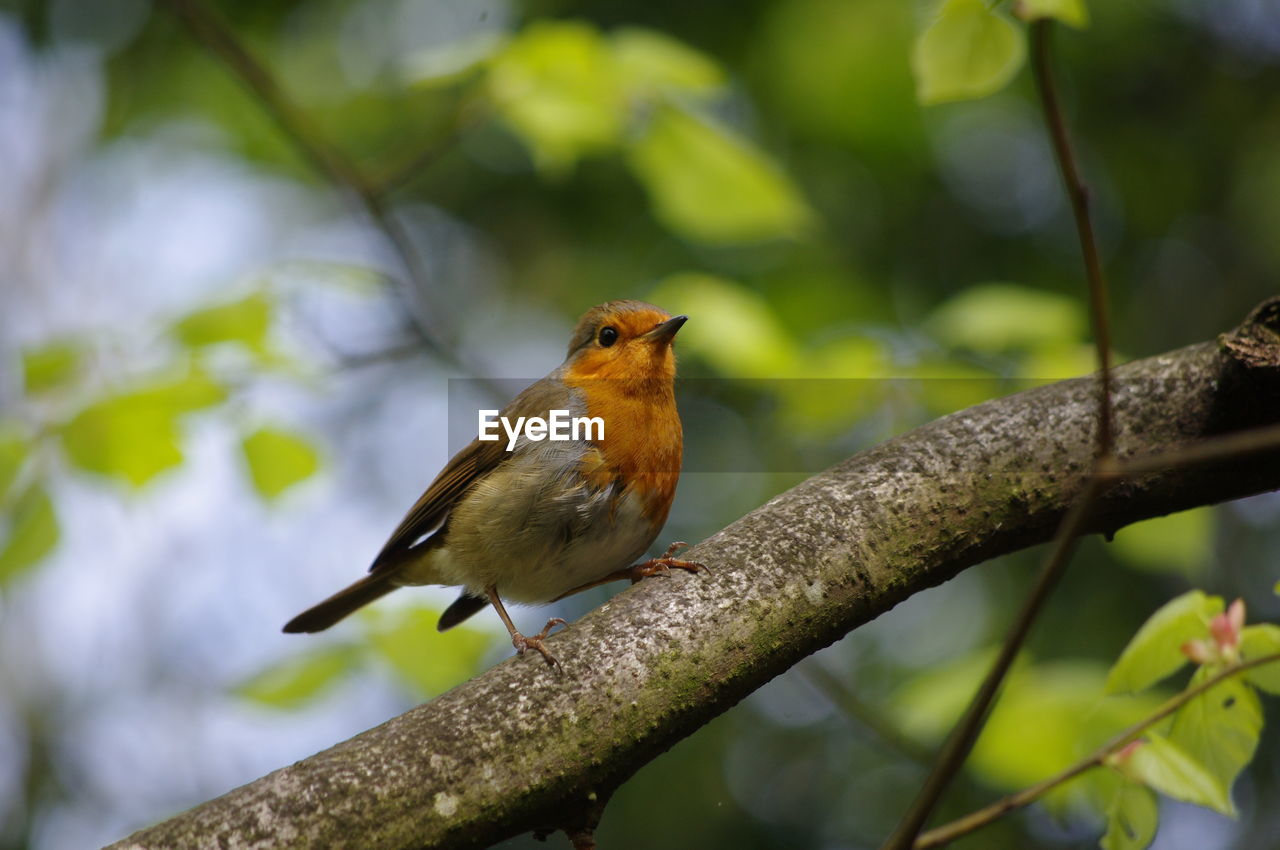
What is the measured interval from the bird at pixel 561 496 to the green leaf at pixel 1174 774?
1.15 meters

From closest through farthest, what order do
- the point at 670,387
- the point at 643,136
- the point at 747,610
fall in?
the point at 747,610 < the point at 643,136 < the point at 670,387

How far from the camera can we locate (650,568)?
2.71 metres

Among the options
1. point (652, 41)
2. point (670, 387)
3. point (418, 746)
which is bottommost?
point (670, 387)

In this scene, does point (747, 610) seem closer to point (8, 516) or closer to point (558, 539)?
point (558, 539)

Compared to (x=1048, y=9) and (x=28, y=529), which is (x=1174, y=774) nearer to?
(x=1048, y=9)

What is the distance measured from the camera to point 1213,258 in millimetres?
5773

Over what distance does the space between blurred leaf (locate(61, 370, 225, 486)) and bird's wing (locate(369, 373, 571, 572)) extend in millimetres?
879

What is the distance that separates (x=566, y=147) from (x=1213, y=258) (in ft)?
13.6

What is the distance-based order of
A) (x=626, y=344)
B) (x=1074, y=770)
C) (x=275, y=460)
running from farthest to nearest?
(x=626, y=344) → (x=275, y=460) → (x=1074, y=770)

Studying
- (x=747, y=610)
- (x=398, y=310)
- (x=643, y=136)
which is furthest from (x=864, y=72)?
(x=747, y=610)

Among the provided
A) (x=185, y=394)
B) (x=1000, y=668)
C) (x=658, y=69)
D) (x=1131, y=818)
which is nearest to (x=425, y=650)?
(x=185, y=394)

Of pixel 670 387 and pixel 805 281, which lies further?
pixel 805 281

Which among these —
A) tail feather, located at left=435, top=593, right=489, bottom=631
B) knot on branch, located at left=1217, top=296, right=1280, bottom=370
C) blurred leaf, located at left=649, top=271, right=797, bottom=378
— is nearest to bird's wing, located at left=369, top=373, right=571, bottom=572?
tail feather, located at left=435, top=593, right=489, bottom=631

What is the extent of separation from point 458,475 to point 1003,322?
1749 millimetres
